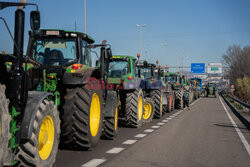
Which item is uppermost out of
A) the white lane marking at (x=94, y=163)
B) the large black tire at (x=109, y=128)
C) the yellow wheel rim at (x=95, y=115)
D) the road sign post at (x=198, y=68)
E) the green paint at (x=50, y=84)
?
the road sign post at (x=198, y=68)

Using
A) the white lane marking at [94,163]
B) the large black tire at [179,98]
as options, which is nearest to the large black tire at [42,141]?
the white lane marking at [94,163]

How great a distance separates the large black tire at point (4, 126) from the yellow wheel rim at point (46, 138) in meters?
1.03

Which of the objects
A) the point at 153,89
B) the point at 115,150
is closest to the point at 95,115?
the point at 115,150

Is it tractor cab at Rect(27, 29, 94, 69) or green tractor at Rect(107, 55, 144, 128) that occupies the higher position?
tractor cab at Rect(27, 29, 94, 69)

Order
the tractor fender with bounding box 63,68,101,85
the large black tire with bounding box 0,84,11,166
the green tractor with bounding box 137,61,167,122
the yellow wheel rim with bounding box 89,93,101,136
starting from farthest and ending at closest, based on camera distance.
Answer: the green tractor with bounding box 137,61,167,122
the yellow wheel rim with bounding box 89,93,101,136
the tractor fender with bounding box 63,68,101,85
the large black tire with bounding box 0,84,11,166

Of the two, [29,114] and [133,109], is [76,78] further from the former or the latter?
[133,109]

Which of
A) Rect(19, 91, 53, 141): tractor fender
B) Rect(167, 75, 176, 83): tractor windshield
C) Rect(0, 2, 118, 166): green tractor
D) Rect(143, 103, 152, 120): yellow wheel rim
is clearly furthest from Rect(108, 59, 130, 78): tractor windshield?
Rect(167, 75, 176, 83): tractor windshield

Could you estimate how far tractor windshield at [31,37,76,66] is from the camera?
25.2 feet

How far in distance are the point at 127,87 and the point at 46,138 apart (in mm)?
6671

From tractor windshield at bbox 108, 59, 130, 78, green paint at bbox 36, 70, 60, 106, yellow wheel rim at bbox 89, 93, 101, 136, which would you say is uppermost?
tractor windshield at bbox 108, 59, 130, 78

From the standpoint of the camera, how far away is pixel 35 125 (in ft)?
16.5

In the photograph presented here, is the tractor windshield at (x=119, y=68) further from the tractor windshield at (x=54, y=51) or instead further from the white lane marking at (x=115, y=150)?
the tractor windshield at (x=54, y=51)

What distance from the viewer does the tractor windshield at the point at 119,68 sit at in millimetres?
12930

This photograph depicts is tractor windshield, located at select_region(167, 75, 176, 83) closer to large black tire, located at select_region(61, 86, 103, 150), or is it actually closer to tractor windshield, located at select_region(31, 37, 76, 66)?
tractor windshield, located at select_region(31, 37, 76, 66)
